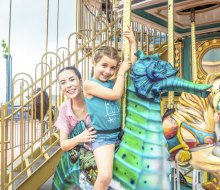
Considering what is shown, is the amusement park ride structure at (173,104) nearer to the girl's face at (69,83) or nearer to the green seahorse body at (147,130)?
the green seahorse body at (147,130)

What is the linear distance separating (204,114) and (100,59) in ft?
3.16

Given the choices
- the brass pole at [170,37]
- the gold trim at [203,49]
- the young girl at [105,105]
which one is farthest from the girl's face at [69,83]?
the gold trim at [203,49]

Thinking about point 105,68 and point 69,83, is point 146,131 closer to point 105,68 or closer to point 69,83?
point 105,68

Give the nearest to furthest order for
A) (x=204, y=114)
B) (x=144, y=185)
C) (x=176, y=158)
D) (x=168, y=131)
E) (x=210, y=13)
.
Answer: (x=144, y=185), (x=168, y=131), (x=176, y=158), (x=204, y=114), (x=210, y=13)

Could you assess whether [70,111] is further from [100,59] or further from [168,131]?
[168,131]

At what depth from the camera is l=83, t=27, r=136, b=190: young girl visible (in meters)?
1.85

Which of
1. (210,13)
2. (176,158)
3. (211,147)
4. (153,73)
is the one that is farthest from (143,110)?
(210,13)

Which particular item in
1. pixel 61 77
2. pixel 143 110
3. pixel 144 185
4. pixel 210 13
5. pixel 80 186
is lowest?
pixel 80 186

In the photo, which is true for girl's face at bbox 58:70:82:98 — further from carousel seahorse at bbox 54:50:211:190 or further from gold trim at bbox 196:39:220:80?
gold trim at bbox 196:39:220:80

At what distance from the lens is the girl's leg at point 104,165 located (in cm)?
182

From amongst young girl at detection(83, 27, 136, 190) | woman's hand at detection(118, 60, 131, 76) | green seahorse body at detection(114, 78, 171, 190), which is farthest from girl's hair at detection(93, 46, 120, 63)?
green seahorse body at detection(114, 78, 171, 190)

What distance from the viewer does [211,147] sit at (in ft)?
7.21

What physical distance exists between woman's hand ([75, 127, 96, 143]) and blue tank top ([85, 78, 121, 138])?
44 millimetres

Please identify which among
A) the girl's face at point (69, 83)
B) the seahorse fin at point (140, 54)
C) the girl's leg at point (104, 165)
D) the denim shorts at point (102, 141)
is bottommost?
the girl's leg at point (104, 165)
